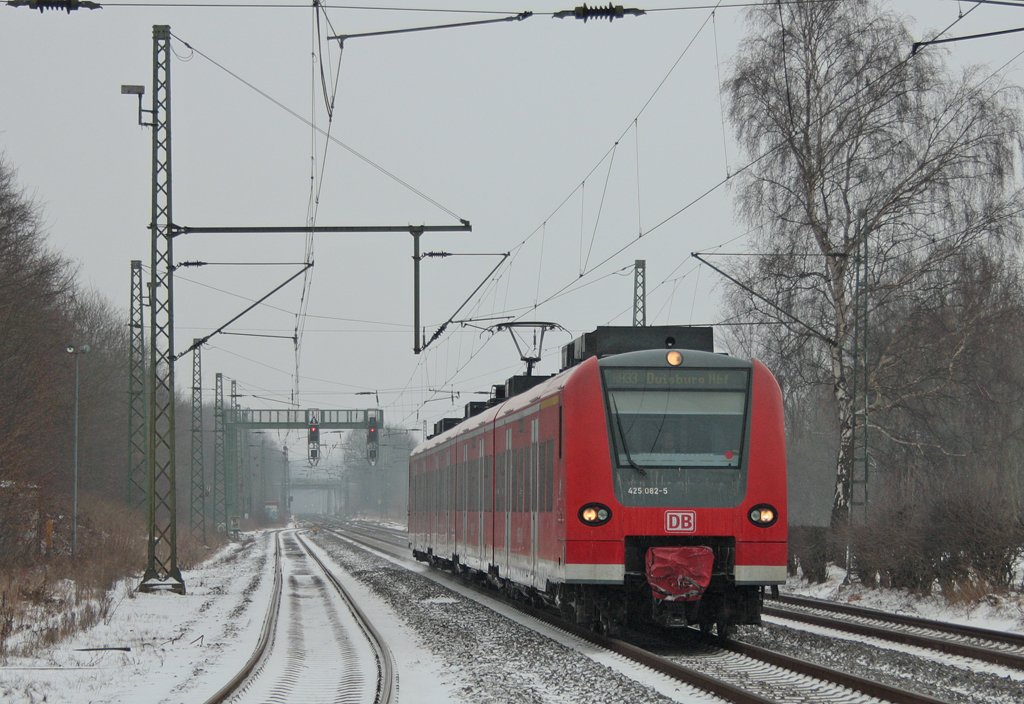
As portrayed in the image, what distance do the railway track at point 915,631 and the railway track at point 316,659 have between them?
17.9 feet

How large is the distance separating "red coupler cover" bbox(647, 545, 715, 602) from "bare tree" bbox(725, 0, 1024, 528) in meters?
15.2

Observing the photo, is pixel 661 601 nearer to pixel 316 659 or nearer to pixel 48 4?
pixel 316 659

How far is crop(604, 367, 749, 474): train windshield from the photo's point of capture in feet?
50.9

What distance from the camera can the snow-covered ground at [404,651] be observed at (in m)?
12.2

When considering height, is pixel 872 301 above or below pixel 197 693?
above

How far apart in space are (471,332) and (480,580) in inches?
515

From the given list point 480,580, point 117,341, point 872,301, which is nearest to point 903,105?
point 872,301

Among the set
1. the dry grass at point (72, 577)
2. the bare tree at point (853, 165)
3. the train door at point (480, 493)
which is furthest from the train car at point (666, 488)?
the bare tree at point (853, 165)

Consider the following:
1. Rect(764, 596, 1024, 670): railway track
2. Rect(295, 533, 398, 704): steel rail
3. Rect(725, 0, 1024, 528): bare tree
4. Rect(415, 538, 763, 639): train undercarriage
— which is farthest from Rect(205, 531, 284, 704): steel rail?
Rect(725, 0, 1024, 528): bare tree

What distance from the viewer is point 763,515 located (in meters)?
15.4

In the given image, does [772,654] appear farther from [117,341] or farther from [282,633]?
[117,341]

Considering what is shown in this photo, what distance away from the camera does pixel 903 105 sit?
31281 mm

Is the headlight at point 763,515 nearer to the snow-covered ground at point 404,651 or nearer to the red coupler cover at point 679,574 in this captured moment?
the red coupler cover at point 679,574

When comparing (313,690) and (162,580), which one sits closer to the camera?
(313,690)
